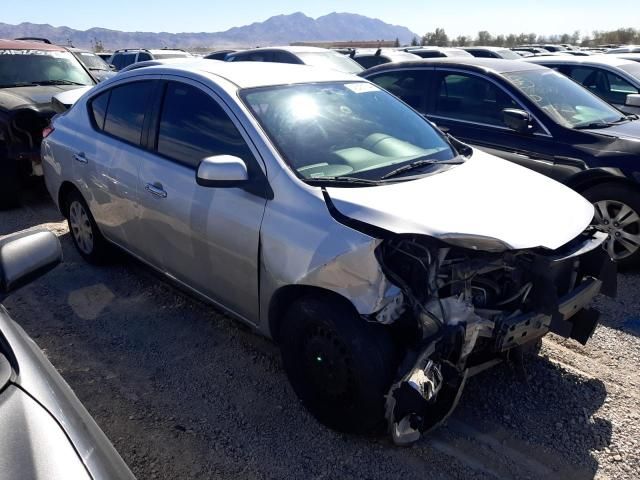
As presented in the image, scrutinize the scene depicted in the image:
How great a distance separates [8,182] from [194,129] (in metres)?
4.08

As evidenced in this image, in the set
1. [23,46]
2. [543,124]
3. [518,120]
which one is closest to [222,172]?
[518,120]

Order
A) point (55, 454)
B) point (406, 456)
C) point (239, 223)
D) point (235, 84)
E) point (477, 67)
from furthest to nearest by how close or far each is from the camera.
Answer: point (477, 67) → point (235, 84) → point (239, 223) → point (406, 456) → point (55, 454)

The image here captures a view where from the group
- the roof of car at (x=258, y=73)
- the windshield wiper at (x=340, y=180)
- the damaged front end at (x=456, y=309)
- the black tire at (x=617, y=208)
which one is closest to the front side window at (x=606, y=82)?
the black tire at (x=617, y=208)

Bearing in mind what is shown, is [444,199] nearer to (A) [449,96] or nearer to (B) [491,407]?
(B) [491,407]

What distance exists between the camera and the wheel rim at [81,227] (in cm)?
470

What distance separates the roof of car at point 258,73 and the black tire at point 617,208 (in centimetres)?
240

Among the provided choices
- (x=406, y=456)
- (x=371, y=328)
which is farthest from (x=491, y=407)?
(x=371, y=328)

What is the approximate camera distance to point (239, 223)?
3.02 meters

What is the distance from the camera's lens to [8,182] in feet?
21.0

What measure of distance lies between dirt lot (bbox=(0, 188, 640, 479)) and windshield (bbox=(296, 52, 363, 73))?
6902mm

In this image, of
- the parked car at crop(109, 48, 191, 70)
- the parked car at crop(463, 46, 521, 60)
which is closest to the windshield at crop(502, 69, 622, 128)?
the parked car at crop(463, 46, 521, 60)

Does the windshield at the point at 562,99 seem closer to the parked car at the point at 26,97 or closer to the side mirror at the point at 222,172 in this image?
the side mirror at the point at 222,172

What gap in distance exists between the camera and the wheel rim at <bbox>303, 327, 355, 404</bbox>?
2.64 meters

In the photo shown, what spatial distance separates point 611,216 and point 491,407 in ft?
8.35
